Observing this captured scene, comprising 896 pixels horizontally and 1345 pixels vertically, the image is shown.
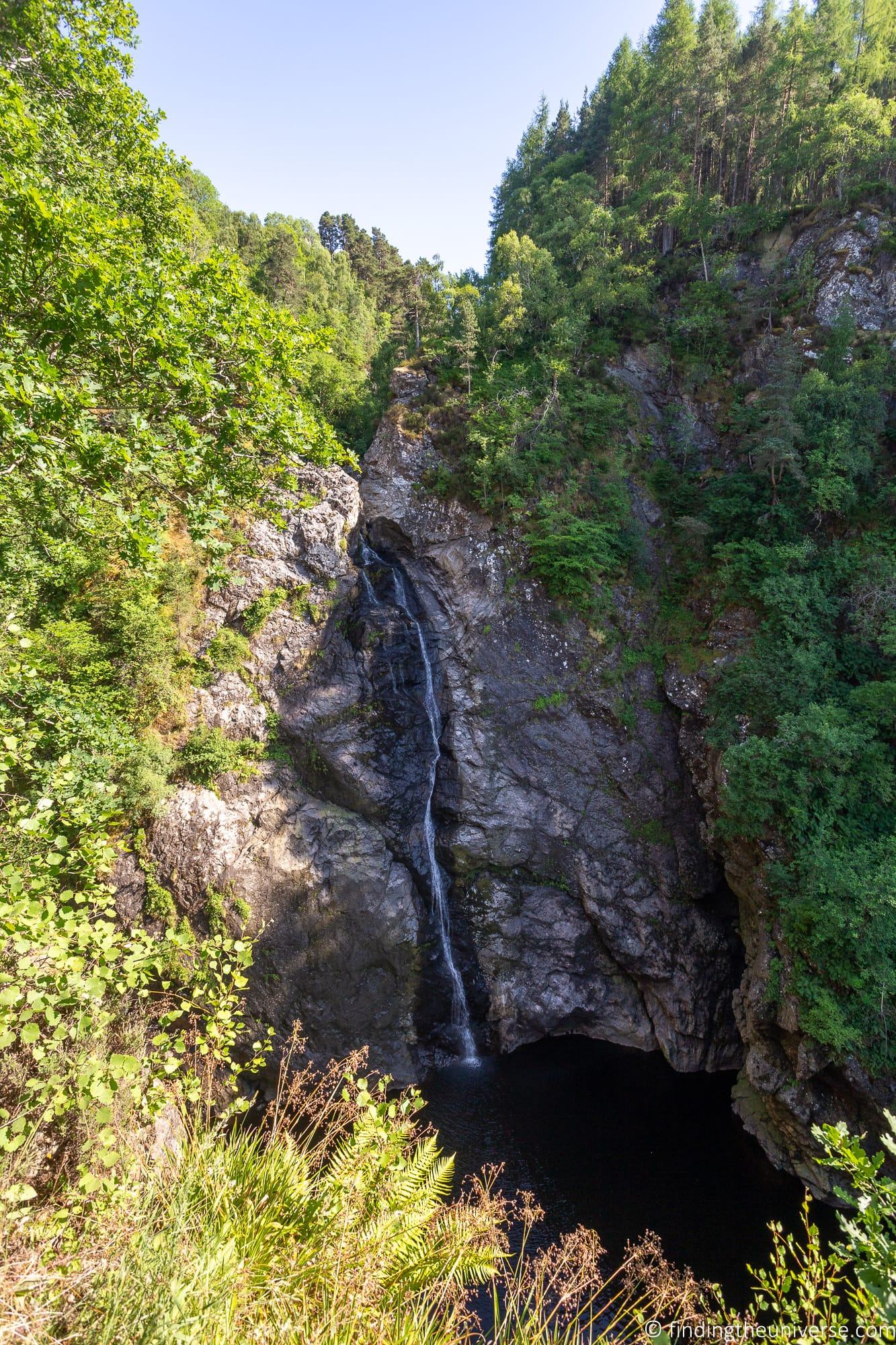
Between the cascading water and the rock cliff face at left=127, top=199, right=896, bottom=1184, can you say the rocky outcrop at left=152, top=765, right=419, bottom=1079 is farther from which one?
the cascading water

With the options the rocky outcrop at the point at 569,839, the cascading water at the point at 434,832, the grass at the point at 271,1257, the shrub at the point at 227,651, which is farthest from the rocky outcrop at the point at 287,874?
the grass at the point at 271,1257

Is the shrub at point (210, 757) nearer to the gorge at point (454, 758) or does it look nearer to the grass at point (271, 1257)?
the gorge at point (454, 758)

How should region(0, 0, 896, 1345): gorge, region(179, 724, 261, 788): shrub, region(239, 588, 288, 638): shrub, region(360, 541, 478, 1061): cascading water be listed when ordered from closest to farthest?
region(0, 0, 896, 1345): gorge, region(179, 724, 261, 788): shrub, region(360, 541, 478, 1061): cascading water, region(239, 588, 288, 638): shrub

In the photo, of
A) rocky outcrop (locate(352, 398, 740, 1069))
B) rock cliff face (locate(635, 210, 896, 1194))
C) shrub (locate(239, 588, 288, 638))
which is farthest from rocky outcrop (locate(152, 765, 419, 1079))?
rock cliff face (locate(635, 210, 896, 1194))

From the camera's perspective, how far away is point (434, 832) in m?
15.4

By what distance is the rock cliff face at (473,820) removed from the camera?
519 inches

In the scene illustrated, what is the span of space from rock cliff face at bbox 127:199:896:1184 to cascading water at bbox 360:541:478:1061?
17 centimetres

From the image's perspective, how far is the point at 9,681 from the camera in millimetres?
5020

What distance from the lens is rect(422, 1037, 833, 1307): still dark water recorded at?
9703mm

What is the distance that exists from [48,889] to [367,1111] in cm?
277

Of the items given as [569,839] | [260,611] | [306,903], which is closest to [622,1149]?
[569,839]

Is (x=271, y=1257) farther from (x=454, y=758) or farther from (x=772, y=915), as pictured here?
(x=454, y=758)

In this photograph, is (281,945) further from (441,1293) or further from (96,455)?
(96,455)

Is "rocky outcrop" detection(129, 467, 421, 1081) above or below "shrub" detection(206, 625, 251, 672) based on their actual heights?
below
